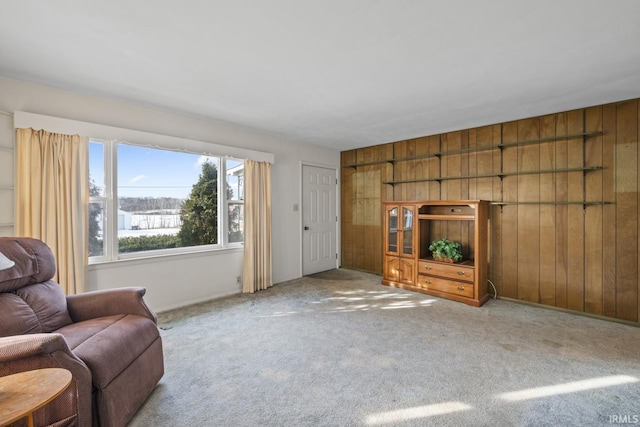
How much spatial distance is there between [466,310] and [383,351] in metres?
1.57

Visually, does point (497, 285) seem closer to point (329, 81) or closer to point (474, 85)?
point (474, 85)

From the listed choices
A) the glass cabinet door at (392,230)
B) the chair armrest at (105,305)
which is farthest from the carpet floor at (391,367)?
the glass cabinet door at (392,230)

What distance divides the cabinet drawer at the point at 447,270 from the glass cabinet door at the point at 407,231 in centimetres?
28

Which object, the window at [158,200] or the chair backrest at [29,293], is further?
the window at [158,200]

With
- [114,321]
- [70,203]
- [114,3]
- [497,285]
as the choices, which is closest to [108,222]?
[70,203]

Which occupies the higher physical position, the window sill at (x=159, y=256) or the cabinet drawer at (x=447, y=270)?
the window sill at (x=159, y=256)

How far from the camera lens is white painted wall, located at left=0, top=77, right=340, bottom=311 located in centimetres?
269

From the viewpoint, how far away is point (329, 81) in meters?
2.63

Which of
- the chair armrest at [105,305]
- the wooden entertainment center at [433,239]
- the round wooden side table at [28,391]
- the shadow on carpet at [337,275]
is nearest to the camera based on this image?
the round wooden side table at [28,391]

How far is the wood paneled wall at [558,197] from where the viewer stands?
310 cm

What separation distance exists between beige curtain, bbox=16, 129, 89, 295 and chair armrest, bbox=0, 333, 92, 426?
1687mm

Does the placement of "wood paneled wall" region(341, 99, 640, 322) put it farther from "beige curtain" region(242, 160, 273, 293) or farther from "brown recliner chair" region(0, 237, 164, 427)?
"brown recliner chair" region(0, 237, 164, 427)

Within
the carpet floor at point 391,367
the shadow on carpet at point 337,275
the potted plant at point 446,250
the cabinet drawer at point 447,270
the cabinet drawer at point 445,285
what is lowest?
the carpet floor at point 391,367

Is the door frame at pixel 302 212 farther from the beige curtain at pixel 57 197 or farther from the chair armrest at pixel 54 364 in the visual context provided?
the chair armrest at pixel 54 364
